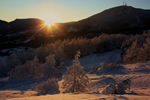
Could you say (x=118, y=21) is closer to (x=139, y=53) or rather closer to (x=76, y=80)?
(x=139, y=53)

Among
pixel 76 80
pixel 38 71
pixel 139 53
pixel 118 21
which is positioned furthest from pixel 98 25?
pixel 76 80

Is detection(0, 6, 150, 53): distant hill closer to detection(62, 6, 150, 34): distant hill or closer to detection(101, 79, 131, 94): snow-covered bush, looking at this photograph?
detection(62, 6, 150, 34): distant hill

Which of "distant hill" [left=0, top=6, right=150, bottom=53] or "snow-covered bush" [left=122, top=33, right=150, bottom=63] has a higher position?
"distant hill" [left=0, top=6, right=150, bottom=53]

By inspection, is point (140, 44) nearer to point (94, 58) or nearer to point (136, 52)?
point (136, 52)

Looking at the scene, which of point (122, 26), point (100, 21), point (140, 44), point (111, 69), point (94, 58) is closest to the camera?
point (111, 69)

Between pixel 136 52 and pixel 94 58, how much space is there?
17.8ft

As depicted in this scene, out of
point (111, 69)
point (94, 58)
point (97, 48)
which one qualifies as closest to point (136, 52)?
point (111, 69)

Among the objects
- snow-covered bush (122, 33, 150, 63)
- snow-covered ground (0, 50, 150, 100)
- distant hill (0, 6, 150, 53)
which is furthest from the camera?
distant hill (0, 6, 150, 53)

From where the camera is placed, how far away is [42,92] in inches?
210

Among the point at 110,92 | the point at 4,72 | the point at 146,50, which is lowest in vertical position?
the point at 4,72

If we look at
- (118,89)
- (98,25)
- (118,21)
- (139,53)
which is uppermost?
(118,21)

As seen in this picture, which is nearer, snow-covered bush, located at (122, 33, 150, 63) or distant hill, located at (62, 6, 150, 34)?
snow-covered bush, located at (122, 33, 150, 63)

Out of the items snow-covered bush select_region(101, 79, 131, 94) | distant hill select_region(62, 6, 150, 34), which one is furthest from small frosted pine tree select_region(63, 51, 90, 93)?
distant hill select_region(62, 6, 150, 34)

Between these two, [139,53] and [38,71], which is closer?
[38,71]
